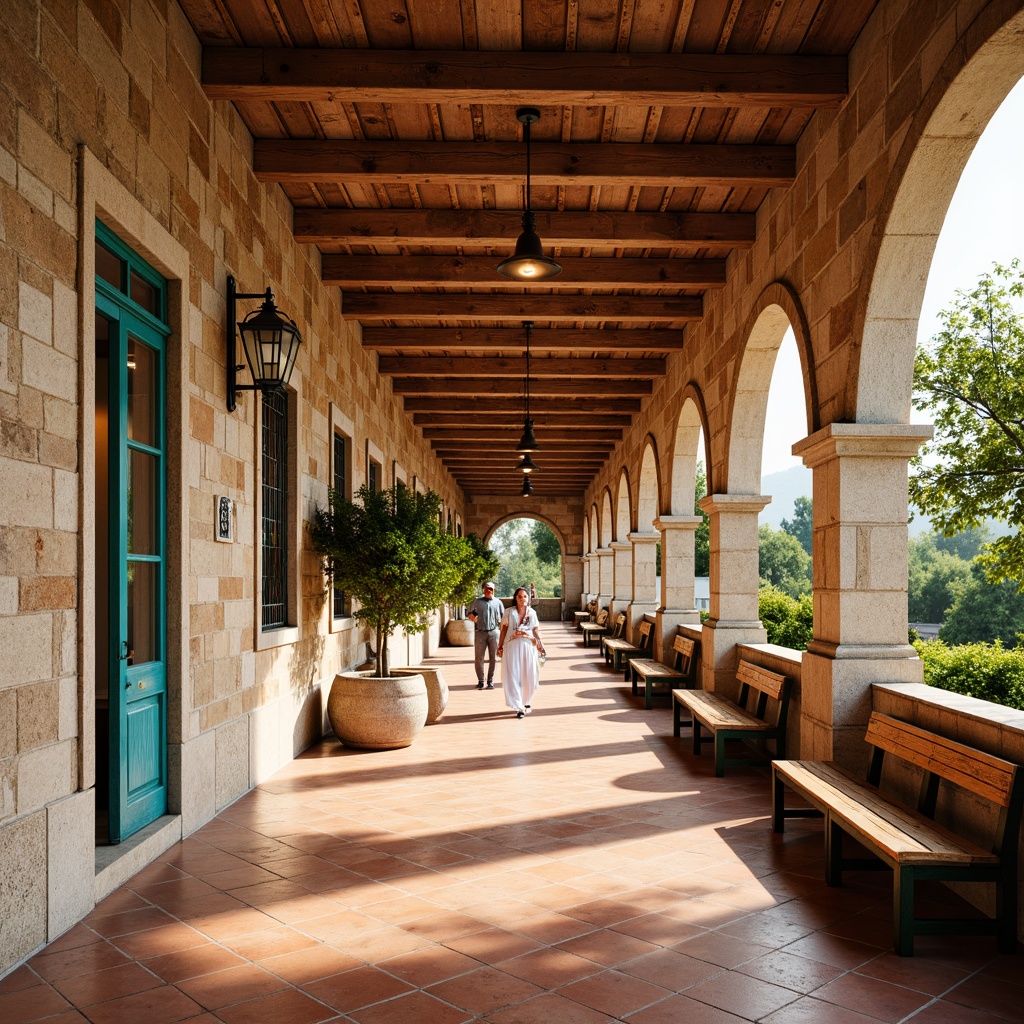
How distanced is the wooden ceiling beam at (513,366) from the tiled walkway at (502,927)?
6251 mm

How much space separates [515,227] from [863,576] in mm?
3712

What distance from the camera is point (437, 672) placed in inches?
332

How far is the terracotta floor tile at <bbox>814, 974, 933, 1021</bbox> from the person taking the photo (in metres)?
2.71

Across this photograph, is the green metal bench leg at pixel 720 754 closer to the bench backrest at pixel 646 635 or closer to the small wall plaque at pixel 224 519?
the small wall plaque at pixel 224 519

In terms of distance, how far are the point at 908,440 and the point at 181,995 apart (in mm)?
4041

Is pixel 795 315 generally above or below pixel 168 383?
above

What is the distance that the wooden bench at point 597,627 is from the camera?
17.2m

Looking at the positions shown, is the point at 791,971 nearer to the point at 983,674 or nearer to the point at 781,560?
the point at 983,674

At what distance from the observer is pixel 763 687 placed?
20.5 feet

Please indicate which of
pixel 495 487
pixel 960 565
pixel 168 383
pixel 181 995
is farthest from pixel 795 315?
pixel 960 565

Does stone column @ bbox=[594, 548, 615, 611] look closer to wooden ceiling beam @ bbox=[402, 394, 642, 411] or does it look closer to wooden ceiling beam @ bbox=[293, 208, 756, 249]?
wooden ceiling beam @ bbox=[402, 394, 642, 411]

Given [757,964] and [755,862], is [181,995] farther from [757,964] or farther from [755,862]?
[755,862]

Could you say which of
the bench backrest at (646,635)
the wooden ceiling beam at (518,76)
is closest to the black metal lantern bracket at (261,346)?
the wooden ceiling beam at (518,76)

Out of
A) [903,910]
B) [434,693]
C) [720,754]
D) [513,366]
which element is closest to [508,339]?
[513,366]
